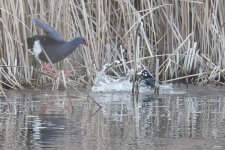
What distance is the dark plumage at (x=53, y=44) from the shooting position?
8.66 m

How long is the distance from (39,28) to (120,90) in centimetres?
135

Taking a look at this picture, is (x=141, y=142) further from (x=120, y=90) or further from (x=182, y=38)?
(x=182, y=38)

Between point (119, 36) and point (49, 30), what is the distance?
4.56 ft

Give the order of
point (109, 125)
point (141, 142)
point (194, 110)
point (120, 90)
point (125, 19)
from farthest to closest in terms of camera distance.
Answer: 1. point (125, 19)
2. point (120, 90)
3. point (194, 110)
4. point (109, 125)
5. point (141, 142)

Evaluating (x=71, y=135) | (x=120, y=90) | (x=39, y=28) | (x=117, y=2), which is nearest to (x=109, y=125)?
(x=71, y=135)

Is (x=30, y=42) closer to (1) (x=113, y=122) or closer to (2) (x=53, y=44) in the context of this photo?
(2) (x=53, y=44)

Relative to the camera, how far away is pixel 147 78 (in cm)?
890

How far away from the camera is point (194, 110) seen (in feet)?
21.9

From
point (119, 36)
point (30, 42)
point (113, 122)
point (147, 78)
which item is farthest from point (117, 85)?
point (113, 122)

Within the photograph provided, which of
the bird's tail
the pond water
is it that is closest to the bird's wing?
the bird's tail

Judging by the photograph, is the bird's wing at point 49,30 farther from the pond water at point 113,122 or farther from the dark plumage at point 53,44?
the pond water at point 113,122

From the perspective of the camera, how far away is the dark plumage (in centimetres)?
866

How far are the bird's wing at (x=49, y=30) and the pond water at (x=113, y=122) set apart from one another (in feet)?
2.64

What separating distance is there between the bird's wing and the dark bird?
3.64ft
